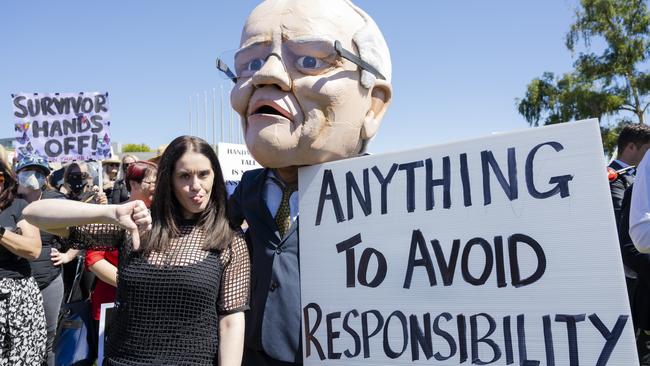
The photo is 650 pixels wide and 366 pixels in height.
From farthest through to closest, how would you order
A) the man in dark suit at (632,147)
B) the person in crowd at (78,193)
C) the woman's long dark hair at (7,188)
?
the person in crowd at (78,193)
the man in dark suit at (632,147)
the woman's long dark hair at (7,188)

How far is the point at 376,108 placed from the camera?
97.8 inches

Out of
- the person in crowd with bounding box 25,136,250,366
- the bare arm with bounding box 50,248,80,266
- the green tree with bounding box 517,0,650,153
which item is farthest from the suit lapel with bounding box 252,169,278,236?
the green tree with bounding box 517,0,650,153

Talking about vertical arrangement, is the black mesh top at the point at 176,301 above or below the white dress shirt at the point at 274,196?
below

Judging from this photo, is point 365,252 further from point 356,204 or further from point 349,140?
point 349,140

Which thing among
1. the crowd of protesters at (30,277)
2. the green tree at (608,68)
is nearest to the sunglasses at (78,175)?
the crowd of protesters at (30,277)

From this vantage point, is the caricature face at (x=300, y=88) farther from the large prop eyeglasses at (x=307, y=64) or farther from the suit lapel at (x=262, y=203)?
the suit lapel at (x=262, y=203)

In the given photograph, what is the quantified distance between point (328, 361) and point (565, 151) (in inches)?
42.2

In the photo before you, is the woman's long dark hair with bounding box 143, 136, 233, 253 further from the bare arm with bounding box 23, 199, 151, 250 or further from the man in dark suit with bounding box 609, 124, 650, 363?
the man in dark suit with bounding box 609, 124, 650, 363

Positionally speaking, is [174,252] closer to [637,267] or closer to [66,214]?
[66,214]

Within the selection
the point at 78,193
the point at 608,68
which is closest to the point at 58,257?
the point at 78,193

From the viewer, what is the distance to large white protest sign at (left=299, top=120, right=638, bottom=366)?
5.21 feet

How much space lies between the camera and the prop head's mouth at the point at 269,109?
2.23 m

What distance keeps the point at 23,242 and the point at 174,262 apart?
1.61 meters

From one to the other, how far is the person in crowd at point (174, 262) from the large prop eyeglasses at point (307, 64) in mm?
373
